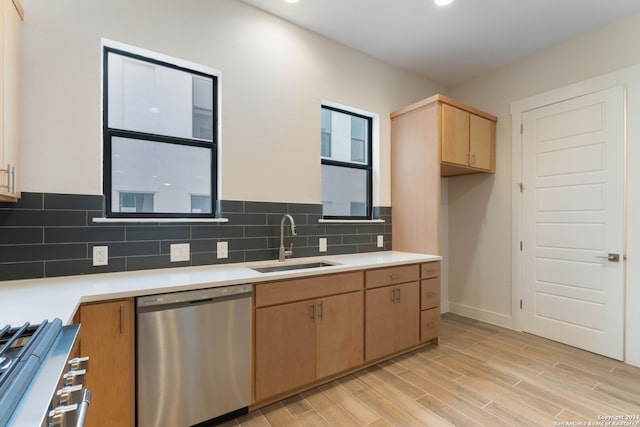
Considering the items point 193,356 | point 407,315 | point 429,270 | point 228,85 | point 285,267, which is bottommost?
point 407,315

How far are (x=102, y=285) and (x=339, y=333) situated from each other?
1.58 meters

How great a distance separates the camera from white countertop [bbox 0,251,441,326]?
1243mm

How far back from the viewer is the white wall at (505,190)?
103 inches

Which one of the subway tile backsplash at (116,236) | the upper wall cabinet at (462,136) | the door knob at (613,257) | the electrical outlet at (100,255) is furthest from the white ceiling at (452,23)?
the electrical outlet at (100,255)

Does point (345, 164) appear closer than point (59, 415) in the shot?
No

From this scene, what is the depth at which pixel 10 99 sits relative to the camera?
158 cm

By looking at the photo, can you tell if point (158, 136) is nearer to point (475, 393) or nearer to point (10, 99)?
point (10, 99)

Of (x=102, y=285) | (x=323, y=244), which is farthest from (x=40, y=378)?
(x=323, y=244)

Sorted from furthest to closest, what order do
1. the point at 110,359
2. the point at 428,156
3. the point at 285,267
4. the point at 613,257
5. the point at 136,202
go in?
the point at 428,156
the point at 613,257
the point at 285,267
the point at 136,202
the point at 110,359

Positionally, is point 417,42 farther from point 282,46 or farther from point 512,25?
point 282,46

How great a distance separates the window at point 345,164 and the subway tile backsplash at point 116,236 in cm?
42

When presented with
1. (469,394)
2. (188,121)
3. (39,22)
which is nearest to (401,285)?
(469,394)

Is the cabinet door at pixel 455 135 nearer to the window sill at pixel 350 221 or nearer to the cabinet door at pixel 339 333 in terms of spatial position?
the window sill at pixel 350 221

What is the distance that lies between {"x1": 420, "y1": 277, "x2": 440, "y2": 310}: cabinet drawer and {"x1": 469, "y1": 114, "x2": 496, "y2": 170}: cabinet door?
1353 millimetres
